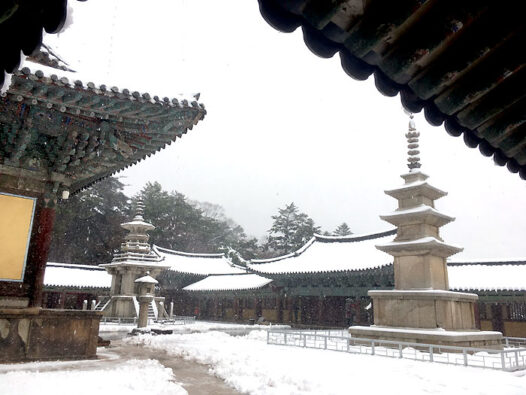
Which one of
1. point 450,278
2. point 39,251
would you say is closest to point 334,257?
point 450,278

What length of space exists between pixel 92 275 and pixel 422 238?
3057cm

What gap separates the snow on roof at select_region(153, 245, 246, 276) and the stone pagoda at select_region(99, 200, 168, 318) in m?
9.98

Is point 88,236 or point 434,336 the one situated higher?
point 88,236

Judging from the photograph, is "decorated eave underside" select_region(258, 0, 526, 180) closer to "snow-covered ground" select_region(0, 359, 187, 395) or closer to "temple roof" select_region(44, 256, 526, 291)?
"snow-covered ground" select_region(0, 359, 187, 395)

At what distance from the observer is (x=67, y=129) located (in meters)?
9.66

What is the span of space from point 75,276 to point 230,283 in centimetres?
1408

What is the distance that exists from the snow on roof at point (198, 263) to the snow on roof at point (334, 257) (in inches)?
411

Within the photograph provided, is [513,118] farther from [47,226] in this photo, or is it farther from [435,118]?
[47,226]

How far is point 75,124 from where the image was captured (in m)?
9.67

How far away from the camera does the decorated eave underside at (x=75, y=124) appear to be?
27.5 ft

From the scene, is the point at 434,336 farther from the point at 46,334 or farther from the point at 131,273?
the point at 131,273

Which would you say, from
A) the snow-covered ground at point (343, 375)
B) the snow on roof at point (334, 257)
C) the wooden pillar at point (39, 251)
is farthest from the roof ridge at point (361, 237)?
the wooden pillar at point (39, 251)

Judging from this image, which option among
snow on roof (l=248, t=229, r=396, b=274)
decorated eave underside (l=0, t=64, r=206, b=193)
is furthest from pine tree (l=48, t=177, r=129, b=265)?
decorated eave underside (l=0, t=64, r=206, b=193)

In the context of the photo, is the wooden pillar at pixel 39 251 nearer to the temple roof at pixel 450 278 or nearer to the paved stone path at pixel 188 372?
the paved stone path at pixel 188 372
